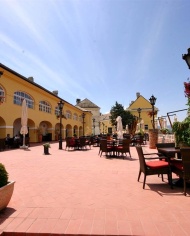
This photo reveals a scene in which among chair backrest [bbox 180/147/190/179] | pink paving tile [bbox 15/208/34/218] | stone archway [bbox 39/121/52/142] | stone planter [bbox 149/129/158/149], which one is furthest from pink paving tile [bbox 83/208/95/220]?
stone archway [bbox 39/121/52/142]

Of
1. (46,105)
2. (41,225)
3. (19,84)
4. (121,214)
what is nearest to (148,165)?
(121,214)

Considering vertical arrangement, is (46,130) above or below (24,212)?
above

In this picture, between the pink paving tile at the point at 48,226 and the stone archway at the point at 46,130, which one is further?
the stone archway at the point at 46,130

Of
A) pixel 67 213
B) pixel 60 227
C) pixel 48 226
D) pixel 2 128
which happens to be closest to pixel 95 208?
pixel 67 213

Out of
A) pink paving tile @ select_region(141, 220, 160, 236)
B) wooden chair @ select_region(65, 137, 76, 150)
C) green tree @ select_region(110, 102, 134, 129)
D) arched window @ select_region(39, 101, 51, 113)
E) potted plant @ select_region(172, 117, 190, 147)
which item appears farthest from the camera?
green tree @ select_region(110, 102, 134, 129)

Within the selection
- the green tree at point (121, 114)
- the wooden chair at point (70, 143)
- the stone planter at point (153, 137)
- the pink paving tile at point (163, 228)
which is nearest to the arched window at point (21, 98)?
the wooden chair at point (70, 143)

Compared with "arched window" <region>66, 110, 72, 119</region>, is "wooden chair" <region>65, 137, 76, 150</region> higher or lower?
lower

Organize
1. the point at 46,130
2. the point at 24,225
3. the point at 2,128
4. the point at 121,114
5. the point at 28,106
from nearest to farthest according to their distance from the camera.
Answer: the point at 24,225 → the point at 2,128 → the point at 28,106 → the point at 46,130 → the point at 121,114

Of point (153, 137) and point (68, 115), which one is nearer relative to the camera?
point (153, 137)

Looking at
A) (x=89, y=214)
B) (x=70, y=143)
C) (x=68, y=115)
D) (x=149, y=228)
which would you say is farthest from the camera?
(x=68, y=115)

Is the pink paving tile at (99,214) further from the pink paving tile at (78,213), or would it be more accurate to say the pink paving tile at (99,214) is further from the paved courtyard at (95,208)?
the pink paving tile at (78,213)

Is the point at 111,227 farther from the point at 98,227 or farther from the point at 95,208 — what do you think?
the point at 95,208

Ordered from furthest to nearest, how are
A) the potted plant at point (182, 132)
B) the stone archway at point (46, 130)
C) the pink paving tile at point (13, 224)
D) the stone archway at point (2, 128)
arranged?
the stone archway at point (46, 130)
the stone archway at point (2, 128)
the potted plant at point (182, 132)
the pink paving tile at point (13, 224)

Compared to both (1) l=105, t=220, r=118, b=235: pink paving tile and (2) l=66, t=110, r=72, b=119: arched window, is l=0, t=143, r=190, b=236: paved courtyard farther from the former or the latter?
(2) l=66, t=110, r=72, b=119: arched window
